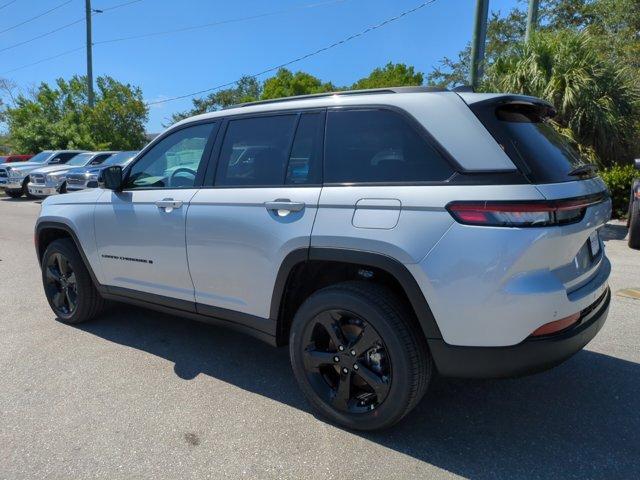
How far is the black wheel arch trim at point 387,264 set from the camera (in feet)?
8.25

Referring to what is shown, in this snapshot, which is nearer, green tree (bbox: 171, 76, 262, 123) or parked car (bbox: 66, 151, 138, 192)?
parked car (bbox: 66, 151, 138, 192)

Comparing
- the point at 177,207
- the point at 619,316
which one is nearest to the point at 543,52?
the point at 619,316

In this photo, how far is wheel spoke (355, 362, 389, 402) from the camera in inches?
107

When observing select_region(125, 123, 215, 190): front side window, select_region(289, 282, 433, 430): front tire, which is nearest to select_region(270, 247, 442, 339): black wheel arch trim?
select_region(289, 282, 433, 430): front tire

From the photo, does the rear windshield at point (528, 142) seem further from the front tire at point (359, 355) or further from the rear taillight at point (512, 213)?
the front tire at point (359, 355)

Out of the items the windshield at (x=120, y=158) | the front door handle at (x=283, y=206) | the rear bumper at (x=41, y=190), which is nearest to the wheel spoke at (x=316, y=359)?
the front door handle at (x=283, y=206)

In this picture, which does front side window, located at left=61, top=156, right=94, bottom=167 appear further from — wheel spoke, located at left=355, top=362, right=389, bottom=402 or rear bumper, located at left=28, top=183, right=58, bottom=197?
wheel spoke, located at left=355, top=362, right=389, bottom=402

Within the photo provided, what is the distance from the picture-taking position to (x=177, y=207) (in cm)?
354

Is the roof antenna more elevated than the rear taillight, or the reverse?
the roof antenna

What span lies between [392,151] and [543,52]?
28.3 ft

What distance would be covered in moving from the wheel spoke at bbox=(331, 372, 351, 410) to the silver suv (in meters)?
0.01

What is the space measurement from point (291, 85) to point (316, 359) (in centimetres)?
4196

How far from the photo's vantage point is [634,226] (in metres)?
7.39

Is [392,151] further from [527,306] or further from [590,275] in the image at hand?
[590,275]
